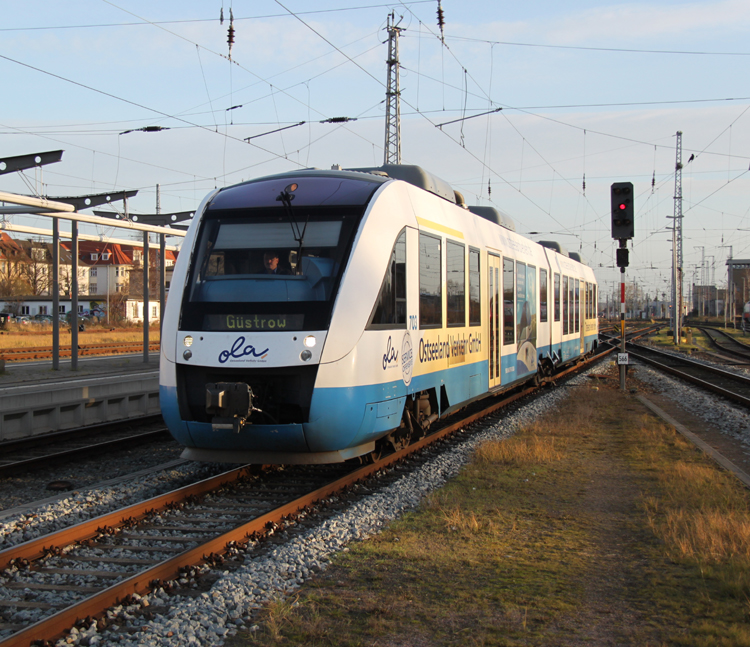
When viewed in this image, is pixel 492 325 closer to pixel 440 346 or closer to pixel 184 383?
pixel 440 346

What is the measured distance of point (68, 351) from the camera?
34844mm

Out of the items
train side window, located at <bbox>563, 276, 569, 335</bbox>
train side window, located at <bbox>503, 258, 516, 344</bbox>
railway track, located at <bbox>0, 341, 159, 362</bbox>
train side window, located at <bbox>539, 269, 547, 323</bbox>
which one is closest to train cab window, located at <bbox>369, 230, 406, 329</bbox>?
train side window, located at <bbox>503, 258, 516, 344</bbox>

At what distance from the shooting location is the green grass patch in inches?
174

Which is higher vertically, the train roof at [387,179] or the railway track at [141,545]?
the train roof at [387,179]

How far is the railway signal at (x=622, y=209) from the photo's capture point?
1667 centimetres

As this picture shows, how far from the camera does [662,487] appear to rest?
8211 mm

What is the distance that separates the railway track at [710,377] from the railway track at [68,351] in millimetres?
24359

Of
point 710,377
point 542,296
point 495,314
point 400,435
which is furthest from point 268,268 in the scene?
point 710,377

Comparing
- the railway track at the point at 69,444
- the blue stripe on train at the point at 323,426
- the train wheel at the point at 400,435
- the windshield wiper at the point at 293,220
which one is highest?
the windshield wiper at the point at 293,220

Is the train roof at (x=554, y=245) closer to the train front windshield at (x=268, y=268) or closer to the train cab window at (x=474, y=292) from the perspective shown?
the train cab window at (x=474, y=292)

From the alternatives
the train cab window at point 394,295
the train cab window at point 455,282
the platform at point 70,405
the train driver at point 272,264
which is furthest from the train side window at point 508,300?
the platform at point 70,405

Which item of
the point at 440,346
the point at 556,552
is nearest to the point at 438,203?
the point at 440,346

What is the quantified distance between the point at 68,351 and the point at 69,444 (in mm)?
25566

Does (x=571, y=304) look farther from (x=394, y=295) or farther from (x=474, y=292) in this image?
(x=394, y=295)
